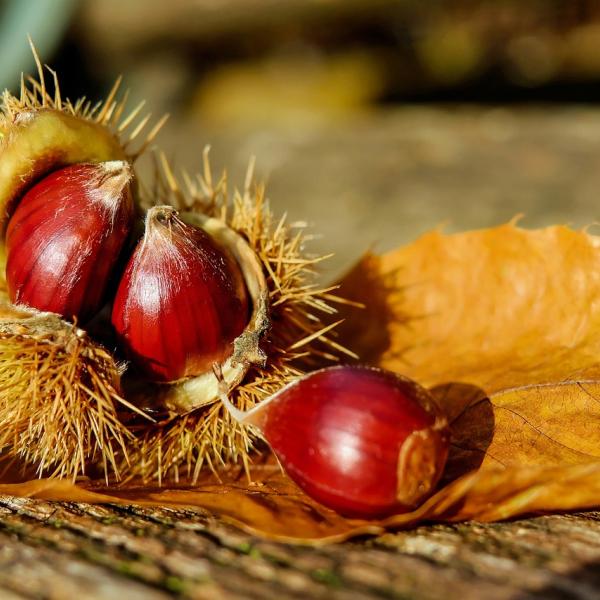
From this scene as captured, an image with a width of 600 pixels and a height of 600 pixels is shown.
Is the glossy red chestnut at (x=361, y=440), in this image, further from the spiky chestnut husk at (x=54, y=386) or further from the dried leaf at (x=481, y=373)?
the spiky chestnut husk at (x=54, y=386)

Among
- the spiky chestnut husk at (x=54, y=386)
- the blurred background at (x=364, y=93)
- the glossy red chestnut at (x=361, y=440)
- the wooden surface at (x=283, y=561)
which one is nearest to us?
the wooden surface at (x=283, y=561)

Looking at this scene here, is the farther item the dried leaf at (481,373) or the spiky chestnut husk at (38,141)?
the spiky chestnut husk at (38,141)

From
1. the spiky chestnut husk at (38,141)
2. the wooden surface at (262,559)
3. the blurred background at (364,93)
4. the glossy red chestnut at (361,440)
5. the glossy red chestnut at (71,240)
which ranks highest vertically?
the blurred background at (364,93)

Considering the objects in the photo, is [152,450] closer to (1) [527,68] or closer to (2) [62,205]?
(2) [62,205]

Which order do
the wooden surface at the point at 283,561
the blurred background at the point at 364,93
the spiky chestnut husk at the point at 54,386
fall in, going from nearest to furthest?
the wooden surface at the point at 283,561
the spiky chestnut husk at the point at 54,386
the blurred background at the point at 364,93

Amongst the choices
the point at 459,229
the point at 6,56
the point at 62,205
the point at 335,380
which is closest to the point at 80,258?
the point at 62,205

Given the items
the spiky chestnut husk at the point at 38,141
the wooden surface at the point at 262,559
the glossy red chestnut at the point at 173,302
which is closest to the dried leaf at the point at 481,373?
the wooden surface at the point at 262,559

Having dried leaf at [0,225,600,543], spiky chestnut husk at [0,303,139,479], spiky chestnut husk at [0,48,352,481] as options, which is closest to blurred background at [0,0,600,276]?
dried leaf at [0,225,600,543]
